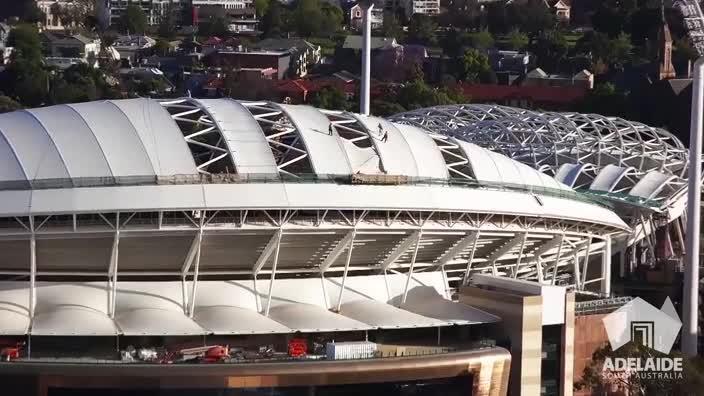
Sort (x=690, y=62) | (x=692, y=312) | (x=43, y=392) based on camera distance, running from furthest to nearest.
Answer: (x=690, y=62), (x=692, y=312), (x=43, y=392)

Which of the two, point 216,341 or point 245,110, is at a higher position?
point 245,110

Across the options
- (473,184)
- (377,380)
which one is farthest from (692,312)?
(377,380)

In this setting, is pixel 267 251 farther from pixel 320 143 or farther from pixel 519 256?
pixel 519 256

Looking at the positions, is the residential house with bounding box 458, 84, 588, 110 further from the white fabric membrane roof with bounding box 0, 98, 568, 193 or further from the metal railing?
the metal railing

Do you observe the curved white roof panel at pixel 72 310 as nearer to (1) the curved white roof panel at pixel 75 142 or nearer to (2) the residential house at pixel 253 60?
(1) the curved white roof panel at pixel 75 142

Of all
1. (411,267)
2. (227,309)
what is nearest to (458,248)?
(411,267)

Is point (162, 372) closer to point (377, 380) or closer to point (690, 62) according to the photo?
point (377, 380)

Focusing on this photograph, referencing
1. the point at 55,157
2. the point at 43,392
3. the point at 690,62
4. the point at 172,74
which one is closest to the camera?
the point at 43,392
